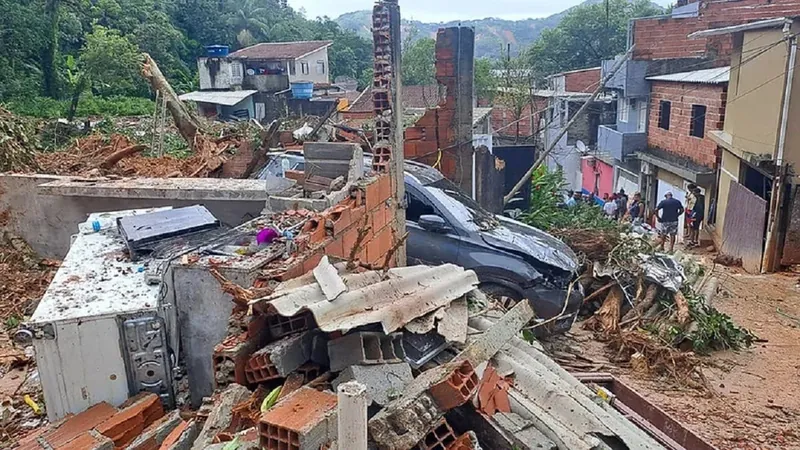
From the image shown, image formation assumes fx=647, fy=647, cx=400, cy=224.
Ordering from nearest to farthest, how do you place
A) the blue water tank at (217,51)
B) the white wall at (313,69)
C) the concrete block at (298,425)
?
the concrete block at (298,425)
the blue water tank at (217,51)
the white wall at (313,69)

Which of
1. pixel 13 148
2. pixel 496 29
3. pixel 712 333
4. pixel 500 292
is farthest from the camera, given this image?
pixel 496 29

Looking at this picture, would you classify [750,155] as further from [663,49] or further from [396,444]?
[396,444]

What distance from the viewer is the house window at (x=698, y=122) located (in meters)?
18.3

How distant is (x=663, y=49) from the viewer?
72.5ft

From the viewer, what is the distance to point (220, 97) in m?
34.0

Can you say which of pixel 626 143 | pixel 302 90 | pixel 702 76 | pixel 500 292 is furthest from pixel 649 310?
pixel 302 90

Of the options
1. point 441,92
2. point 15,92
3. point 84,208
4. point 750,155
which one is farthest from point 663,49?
point 15,92

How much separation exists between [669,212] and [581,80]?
1928cm

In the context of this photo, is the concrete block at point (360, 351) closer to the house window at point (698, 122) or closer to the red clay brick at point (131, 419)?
the red clay brick at point (131, 419)

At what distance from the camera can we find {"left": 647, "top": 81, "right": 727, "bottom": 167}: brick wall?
17234mm

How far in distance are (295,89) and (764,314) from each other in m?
27.2

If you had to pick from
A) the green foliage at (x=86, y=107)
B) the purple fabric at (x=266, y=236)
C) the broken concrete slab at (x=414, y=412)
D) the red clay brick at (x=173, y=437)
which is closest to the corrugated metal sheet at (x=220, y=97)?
the green foliage at (x=86, y=107)

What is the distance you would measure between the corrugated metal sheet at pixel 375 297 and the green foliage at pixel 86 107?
27.1 meters

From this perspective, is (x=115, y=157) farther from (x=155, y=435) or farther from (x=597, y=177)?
(x=597, y=177)
